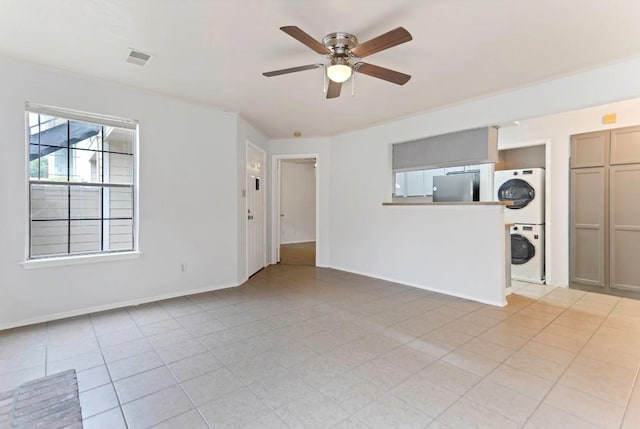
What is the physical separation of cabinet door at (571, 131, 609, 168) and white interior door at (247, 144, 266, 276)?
4670 mm

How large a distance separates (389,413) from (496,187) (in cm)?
430

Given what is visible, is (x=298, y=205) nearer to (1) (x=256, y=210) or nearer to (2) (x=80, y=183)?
(1) (x=256, y=210)

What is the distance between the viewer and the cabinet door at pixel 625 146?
3785mm

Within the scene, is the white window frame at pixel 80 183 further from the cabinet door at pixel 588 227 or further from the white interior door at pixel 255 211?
the cabinet door at pixel 588 227

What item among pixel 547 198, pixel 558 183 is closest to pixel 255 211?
pixel 547 198

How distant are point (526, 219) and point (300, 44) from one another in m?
4.15

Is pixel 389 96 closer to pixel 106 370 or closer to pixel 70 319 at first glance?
pixel 106 370

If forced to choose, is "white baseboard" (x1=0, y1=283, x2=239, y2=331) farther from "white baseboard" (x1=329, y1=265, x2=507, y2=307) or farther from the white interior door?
"white baseboard" (x1=329, y1=265, x2=507, y2=307)

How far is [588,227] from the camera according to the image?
414 centimetres

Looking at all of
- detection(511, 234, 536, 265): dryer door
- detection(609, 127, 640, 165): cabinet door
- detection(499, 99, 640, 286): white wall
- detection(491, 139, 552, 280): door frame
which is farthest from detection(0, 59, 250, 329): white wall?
detection(609, 127, 640, 165): cabinet door

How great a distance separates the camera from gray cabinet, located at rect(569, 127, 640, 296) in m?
3.82

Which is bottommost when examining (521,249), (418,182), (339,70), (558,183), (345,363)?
(345,363)

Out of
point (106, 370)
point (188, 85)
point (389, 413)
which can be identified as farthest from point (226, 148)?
point (389, 413)

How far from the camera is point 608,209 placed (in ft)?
13.1
